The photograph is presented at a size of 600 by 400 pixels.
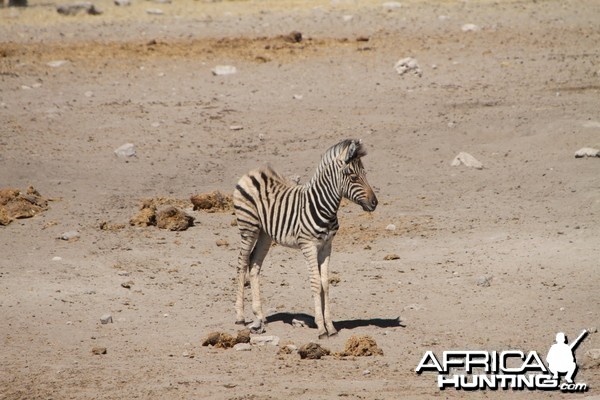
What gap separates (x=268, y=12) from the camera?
1062 inches

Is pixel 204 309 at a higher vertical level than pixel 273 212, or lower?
lower

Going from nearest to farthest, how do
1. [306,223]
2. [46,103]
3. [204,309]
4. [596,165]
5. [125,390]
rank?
[125,390] → [306,223] → [204,309] → [596,165] → [46,103]

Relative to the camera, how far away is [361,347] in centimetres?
1096

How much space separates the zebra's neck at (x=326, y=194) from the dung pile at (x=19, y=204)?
214 inches

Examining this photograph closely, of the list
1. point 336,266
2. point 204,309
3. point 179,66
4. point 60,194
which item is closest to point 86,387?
point 204,309

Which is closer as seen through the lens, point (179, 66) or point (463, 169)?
point (463, 169)

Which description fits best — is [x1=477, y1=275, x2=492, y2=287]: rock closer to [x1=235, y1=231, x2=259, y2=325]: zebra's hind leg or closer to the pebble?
[x1=235, y1=231, x2=259, y2=325]: zebra's hind leg

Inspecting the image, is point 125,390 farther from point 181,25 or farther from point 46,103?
point 181,25

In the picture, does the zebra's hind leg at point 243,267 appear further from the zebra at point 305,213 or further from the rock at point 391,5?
the rock at point 391,5

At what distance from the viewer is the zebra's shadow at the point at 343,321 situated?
12.0 m

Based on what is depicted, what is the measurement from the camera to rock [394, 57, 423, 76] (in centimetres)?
2219

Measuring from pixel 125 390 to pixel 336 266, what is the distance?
456cm

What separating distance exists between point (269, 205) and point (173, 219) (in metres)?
Answer: 3.66

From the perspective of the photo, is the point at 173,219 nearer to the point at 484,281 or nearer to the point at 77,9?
the point at 484,281
